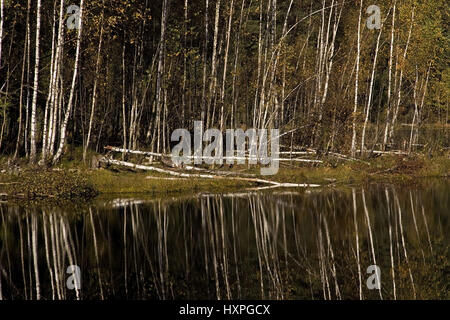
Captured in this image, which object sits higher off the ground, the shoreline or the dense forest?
the dense forest

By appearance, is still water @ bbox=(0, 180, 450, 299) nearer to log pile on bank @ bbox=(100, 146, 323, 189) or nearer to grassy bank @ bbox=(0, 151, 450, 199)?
grassy bank @ bbox=(0, 151, 450, 199)

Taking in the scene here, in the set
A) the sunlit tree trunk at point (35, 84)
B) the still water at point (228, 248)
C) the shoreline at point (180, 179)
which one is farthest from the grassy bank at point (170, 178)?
the still water at point (228, 248)

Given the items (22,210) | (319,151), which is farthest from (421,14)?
(22,210)

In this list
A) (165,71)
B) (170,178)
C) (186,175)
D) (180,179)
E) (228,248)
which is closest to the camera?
(228,248)

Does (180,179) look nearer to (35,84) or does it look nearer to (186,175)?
(186,175)

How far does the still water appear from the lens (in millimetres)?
11594

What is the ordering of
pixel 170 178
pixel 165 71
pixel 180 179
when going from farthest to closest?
pixel 165 71, pixel 180 179, pixel 170 178

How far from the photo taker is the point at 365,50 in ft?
121

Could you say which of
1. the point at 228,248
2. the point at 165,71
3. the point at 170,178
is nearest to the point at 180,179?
the point at 170,178

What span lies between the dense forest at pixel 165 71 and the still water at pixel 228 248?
20.8 feet

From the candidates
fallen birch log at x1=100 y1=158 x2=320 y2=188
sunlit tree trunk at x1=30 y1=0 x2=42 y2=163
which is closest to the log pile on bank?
fallen birch log at x1=100 y1=158 x2=320 y2=188

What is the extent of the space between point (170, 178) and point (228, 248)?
430 inches

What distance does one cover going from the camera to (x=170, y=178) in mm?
25828

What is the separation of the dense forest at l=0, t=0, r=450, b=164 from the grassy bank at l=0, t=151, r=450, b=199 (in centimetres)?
115
